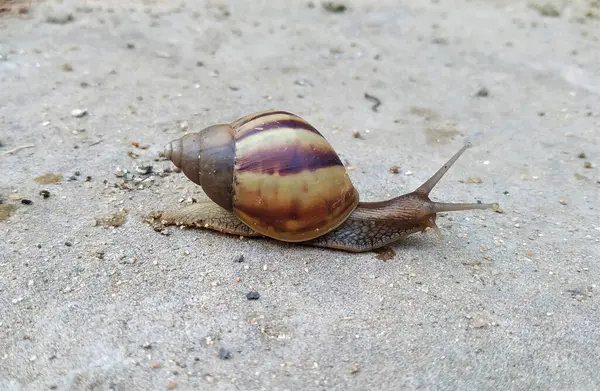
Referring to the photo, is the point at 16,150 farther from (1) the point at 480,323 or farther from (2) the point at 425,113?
(2) the point at 425,113

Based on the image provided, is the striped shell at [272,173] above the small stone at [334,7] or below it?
above

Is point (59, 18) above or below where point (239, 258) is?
below

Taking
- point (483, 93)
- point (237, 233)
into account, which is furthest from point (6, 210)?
point (483, 93)

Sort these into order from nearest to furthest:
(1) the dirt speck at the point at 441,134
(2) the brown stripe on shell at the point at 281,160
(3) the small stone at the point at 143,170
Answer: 1. (2) the brown stripe on shell at the point at 281,160
2. (3) the small stone at the point at 143,170
3. (1) the dirt speck at the point at 441,134

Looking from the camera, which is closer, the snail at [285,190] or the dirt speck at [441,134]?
the snail at [285,190]

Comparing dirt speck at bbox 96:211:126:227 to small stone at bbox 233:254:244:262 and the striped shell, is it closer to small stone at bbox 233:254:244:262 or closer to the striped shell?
the striped shell

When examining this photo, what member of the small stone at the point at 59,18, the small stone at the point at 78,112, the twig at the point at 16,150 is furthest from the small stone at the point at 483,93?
the small stone at the point at 59,18

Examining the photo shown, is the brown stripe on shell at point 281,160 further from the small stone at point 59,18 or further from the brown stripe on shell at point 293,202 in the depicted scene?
the small stone at point 59,18

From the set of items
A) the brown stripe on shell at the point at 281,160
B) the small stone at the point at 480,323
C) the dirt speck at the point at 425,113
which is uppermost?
the brown stripe on shell at the point at 281,160
